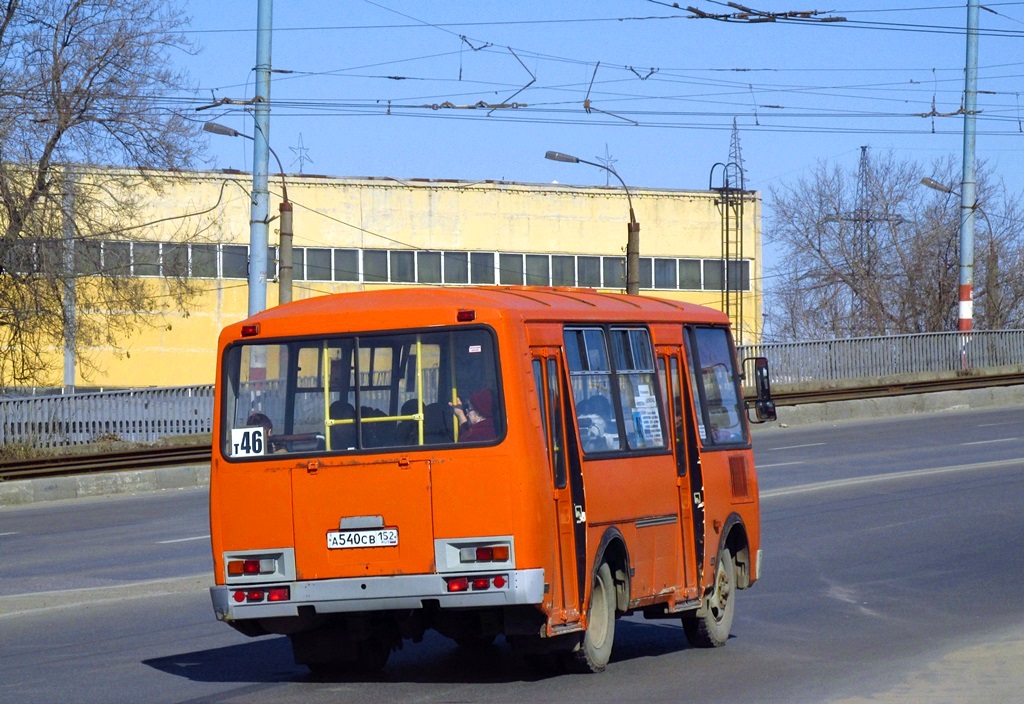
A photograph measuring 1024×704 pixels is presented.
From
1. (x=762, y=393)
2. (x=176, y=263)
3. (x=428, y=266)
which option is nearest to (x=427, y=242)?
(x=428, y=266)

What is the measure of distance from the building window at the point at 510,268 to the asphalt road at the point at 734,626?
4011 cm

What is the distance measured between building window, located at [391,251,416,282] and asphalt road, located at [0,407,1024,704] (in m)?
38.4

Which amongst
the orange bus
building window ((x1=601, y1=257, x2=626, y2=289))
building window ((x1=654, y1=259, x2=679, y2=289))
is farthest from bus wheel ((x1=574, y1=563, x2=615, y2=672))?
building window ((x1=654, y1=259, x2=679, y2=289))

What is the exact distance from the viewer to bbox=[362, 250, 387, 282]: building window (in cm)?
6050

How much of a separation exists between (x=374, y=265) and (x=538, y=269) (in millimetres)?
7188

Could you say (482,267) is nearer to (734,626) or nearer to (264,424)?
(734,626)

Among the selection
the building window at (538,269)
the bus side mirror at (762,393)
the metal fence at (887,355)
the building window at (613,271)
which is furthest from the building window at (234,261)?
the bus side mirror at (762,393)

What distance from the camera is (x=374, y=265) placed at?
60781mm

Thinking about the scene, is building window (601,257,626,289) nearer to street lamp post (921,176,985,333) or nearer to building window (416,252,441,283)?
building window (416,252,441,283)

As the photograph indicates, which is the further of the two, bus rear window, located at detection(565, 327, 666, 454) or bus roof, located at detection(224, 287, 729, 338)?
bus rear window, located at detection(565, 327, 666, 454)

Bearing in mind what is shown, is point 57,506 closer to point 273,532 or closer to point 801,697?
point 273,532

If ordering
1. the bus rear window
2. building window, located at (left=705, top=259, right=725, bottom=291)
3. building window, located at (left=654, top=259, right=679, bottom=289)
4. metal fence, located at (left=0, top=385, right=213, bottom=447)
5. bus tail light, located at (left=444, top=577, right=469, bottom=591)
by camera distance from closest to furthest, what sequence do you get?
1. bus tail light, located at (left=444, top=577, right=469, bottom=591)
2. the bus rear window
3. metal fence, located at (left=0, top=385, right=213, bottom=447)
4. building window, located at (left=654, top=259, right=679, bottom=289)
5. building window, located at (left=705, top=259, right=725, bottom=291)

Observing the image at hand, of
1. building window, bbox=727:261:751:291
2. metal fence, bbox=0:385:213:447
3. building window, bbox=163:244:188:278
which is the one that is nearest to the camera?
metal fence, bbox=0:385:213:447

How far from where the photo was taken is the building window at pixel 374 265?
60.5 m
